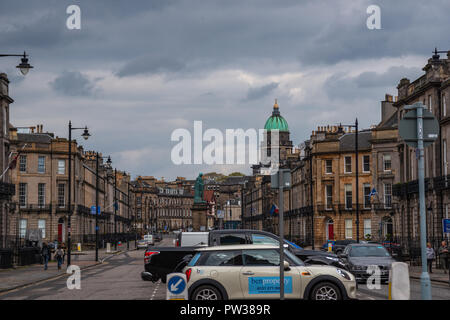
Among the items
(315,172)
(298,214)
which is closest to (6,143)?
(315,172)

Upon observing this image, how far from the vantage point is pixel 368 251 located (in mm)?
28891

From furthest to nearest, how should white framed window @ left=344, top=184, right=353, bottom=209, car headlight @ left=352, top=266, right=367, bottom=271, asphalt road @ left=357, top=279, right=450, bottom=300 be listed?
white framed window @ left=344, top=184, right=353, bottom=209 → car headlight @ left=352, top=266, right=367, bottom=271 → asphalt road @ left=357, top=279, right=450, bottom=300

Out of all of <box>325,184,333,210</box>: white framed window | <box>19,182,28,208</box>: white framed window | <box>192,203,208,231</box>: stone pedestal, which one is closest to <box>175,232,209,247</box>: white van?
<box>19,182,28,208</box>: white framed window

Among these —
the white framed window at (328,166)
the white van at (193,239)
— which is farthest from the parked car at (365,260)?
the white framed window at (328,166)

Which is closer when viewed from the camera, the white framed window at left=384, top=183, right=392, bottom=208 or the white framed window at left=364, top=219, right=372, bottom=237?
the white framed window at left=384, top=183, right=392, bottom=208

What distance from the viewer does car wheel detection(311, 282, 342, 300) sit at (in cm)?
1727

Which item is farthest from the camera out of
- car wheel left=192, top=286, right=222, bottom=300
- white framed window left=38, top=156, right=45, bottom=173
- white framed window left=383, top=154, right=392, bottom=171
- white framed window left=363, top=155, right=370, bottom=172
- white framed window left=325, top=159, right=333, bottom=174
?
white framed window left=325, top=159, right=333, bottom=174

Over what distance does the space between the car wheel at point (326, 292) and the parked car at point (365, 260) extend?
10.3 metres

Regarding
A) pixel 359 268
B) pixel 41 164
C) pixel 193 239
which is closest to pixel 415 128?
pixel 359 268

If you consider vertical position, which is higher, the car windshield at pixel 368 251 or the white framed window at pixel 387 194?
the white framed window at pixel 387 194

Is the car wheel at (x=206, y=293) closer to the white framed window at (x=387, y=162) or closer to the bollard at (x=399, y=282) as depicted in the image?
the bollard at (x=399, y=282)

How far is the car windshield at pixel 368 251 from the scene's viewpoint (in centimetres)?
2866

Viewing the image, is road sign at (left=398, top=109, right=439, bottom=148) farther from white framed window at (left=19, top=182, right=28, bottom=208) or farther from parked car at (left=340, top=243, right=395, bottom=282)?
white framed window at (left=19, top=182, right=28, bottom=208)

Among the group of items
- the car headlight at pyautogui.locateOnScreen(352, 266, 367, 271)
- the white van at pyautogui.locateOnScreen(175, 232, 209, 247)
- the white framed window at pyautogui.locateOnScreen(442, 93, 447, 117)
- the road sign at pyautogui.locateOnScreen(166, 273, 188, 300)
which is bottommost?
the car headlight at pyautogui.locateOnScreen(352, 266, 367, 271)
